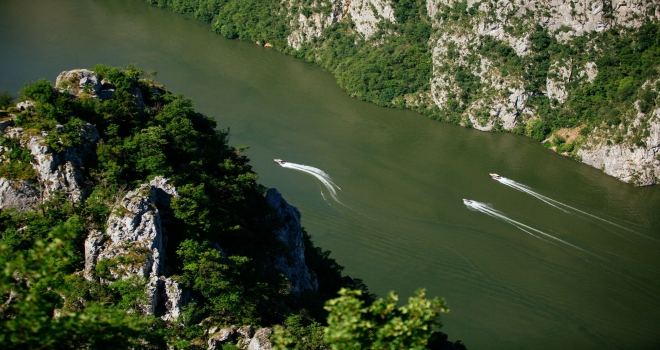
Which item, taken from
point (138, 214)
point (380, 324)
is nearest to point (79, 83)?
point (138, 214)

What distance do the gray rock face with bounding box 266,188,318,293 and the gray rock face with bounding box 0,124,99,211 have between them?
23.8ft

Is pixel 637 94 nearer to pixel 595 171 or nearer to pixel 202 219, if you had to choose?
pixel 595 171

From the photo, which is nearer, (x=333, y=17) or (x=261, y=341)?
(x=261, y=341)

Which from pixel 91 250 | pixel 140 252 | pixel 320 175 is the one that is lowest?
pixel 91 250

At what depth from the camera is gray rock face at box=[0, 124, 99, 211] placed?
1616 cm

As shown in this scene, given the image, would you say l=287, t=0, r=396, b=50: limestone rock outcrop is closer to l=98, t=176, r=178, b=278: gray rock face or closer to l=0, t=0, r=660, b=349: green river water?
l=0, t=0, r=660, b=349: green river water

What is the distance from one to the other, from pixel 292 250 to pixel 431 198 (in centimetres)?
1775

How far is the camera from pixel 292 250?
72.8 ft

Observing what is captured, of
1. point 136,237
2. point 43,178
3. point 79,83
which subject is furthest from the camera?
point 79,83

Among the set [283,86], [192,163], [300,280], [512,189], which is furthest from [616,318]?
[283,86]

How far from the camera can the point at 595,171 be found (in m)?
46.3

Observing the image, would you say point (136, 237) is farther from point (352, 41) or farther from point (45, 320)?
point (352, 41)

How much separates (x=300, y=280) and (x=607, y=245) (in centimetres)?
2179

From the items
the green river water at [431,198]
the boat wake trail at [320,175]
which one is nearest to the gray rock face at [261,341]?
the green river water at [431,198]
